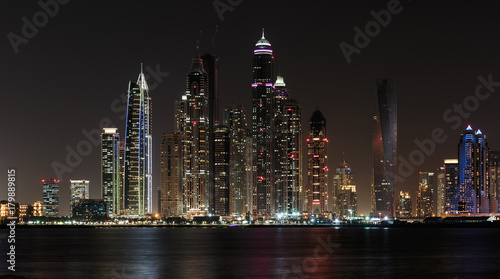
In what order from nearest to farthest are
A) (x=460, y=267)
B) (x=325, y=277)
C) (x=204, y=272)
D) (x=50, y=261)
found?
(x=325, y=277) < (x=204, y=272) < (x=460, y=267) < (x=50, y=261)

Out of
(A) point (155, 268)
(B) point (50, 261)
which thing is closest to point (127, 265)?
(A) point (155, 268)

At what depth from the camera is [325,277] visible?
84.9m

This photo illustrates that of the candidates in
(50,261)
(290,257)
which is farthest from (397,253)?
(50,261)

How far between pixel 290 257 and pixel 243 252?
1955 centimetres

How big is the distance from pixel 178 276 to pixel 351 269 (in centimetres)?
2413

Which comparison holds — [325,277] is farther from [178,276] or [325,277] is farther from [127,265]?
[127,265]

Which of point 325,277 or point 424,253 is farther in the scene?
point 424,253

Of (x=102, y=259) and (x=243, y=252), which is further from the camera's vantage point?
(x=243, y=252)

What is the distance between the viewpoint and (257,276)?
88.2 metres

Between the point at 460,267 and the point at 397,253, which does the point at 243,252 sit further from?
the point at 460,267

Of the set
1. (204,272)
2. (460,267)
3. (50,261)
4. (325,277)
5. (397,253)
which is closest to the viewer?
(325,277)

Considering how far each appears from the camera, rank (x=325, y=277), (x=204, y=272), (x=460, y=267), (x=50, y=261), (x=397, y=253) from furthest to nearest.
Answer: (x=397, y=253) < (x=50, y=261) < (x=460, y=267) < (x=204, y=272) < (x=325, y=277)

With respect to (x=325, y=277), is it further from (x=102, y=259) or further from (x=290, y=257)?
(x=102, y=259)

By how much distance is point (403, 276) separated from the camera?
89.0 m
